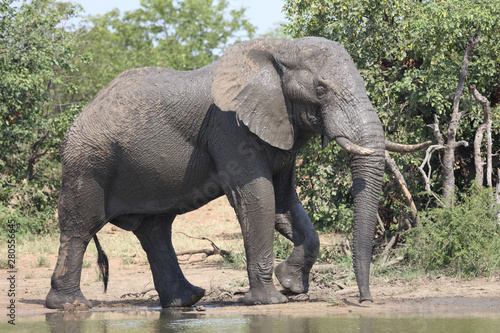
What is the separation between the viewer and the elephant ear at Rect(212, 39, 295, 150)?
21.7 ft

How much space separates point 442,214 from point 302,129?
2.39 meters

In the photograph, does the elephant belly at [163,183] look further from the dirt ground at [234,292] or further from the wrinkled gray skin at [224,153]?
the dirt ground at [234,292]

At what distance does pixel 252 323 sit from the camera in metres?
5.77

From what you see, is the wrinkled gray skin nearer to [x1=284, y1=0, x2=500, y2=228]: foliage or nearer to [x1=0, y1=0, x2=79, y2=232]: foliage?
[x1=284, y1=0, x2=500, y2=228]: foliage

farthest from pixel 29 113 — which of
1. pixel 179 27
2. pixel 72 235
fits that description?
pixel 179 27

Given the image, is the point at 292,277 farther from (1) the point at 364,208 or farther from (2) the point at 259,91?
(2) the point at 259,91

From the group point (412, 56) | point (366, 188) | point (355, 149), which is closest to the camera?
point (355, 149)

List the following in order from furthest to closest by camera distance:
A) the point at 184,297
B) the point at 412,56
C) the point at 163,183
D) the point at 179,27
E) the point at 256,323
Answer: the point at 179,27
the point at 412,56
the point at 184,297
the point at 163,183
the point at 256,323

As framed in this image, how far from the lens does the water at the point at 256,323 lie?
5328 mm

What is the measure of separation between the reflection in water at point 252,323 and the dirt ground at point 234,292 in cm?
→ 33

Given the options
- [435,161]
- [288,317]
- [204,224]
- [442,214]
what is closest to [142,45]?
[204,224]

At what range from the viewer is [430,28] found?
30.9ft

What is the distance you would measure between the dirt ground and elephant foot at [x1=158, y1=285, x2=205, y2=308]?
17 cm

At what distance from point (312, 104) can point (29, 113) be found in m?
7.71
